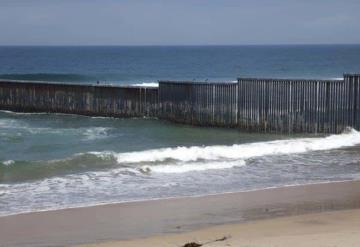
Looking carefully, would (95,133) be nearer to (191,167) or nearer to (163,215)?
(191,167)

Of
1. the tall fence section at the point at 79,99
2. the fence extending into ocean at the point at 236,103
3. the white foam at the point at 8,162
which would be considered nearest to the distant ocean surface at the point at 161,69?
the tall fence section at the point at 79,99

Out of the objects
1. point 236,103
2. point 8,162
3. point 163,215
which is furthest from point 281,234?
point 236,103

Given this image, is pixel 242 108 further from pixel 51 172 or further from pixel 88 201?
pixel 88 201

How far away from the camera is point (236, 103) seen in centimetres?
2556

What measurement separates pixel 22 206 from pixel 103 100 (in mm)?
18115

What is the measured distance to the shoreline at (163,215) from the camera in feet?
34.8

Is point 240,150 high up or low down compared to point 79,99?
down

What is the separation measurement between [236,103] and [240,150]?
507cm

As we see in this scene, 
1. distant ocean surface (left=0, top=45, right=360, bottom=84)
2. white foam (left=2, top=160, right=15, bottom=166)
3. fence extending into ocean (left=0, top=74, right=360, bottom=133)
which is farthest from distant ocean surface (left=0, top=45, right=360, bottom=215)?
distant ocean surface (left=0, top=45, right=360, bottom=84)

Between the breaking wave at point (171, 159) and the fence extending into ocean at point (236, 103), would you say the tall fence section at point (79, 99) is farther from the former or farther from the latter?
the breaking wave at point (171, 159)

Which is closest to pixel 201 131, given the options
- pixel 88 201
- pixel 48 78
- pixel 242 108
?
pixel 242 108

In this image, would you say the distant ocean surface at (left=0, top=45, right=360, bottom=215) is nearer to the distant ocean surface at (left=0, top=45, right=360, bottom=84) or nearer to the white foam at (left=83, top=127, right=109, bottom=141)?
the white foam at (left=83, top=127, right=109, bottom=141)

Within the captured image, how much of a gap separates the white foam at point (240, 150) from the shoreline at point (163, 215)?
559 centimetres

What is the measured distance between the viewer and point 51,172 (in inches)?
686
